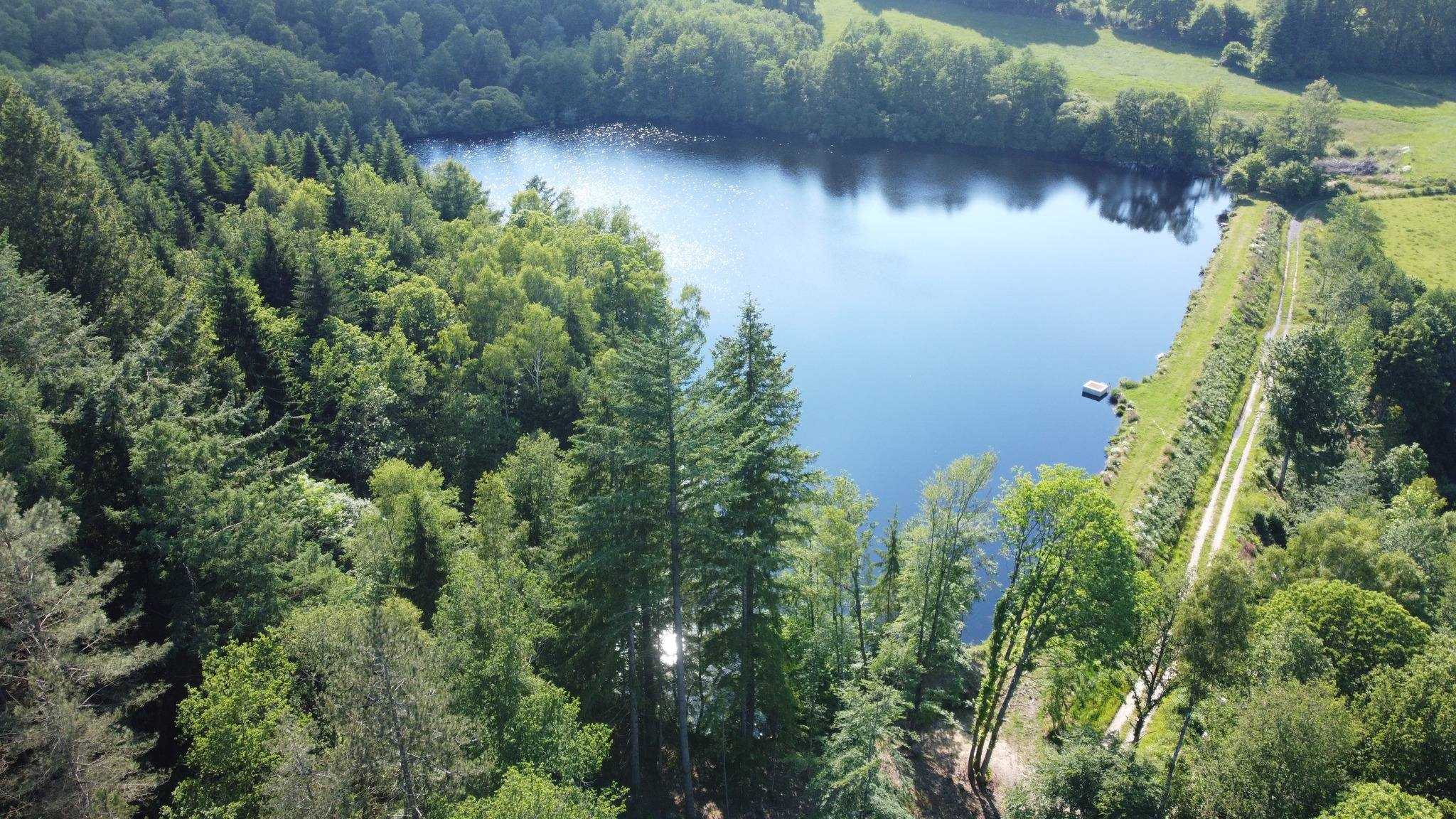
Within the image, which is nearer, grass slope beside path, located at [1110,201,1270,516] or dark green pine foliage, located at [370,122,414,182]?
grass slope beside path, located at [1110,201,1270,516]

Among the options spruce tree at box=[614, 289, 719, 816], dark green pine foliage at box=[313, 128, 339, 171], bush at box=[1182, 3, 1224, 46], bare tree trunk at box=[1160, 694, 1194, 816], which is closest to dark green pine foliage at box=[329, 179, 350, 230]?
dark green pine foliage at box=[313, 128, 339, 171]

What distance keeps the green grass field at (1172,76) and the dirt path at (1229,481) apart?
43.6 meters

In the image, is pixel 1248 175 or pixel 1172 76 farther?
pixel 1172 76

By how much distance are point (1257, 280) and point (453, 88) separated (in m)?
108

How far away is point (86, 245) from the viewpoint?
42406mm

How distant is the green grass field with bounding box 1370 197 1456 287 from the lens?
8238cm

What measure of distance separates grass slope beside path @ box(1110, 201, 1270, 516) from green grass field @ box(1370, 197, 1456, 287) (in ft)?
40.5

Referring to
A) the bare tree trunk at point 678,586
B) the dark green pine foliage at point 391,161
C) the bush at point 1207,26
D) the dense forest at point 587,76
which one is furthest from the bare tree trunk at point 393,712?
the bush at point 1207,26

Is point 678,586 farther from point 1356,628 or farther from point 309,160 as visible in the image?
point 309,160

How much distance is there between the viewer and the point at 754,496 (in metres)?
28.0

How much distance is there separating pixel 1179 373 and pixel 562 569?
57.8 metres

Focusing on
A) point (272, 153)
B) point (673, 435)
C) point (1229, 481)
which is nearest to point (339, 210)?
point (272, 153)

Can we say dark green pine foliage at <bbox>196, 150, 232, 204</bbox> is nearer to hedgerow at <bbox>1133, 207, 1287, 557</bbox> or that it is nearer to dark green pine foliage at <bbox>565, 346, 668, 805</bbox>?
dark green pine foliage at <bbox>565, 346, 668, 805</bbox>

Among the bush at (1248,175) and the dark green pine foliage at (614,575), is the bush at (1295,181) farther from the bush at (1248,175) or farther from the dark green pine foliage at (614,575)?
the dark green pine foliage at (614,575)
